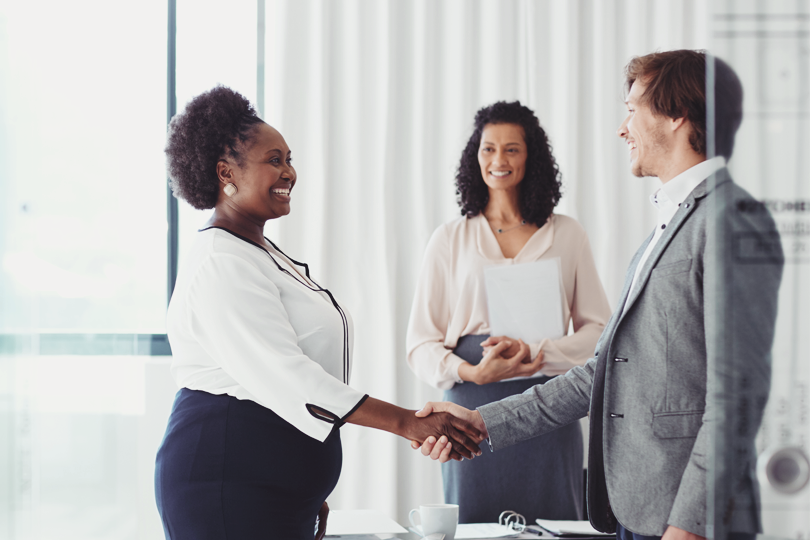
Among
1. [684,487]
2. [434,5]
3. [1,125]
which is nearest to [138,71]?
[1,125]

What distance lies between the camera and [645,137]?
1.45 m

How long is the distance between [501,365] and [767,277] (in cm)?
149

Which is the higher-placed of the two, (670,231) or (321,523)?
(670,231)

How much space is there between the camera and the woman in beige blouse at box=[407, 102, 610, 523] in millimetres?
2203

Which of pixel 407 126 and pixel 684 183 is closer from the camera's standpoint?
pixel 684 183

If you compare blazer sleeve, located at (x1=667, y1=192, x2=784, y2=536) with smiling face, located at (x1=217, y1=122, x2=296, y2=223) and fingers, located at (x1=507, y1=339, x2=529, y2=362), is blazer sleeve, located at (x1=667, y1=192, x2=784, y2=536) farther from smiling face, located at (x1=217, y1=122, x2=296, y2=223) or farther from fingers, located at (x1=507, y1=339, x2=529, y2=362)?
fingers, located at (x1=507, y1=339, x2=529, y2=362)

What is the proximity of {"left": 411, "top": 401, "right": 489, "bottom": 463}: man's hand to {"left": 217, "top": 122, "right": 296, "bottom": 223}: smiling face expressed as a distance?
65 cm

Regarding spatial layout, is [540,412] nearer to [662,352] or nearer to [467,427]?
[467,427]

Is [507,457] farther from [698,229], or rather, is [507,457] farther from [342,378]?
[698,229]

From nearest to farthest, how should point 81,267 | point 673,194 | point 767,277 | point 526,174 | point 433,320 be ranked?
point 767,277
point 673,194
point 433,320
point 526,174
point 81,267

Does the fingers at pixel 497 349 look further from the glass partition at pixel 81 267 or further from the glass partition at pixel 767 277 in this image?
the glass partition at pixel 81 267

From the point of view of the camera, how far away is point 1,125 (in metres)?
2.86

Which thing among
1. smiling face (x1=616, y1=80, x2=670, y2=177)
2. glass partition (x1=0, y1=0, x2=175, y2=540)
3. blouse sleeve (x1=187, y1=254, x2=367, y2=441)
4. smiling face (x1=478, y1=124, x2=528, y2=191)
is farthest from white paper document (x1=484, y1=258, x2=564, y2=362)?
glass partition (x1=0, y1=0, x2=175, y2=540)

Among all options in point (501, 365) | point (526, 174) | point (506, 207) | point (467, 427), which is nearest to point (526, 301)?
point (501, 365)
